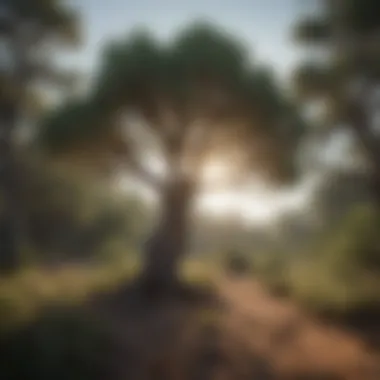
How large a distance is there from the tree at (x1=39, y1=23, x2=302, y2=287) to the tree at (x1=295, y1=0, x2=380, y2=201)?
120mm

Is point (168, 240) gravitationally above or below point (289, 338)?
above

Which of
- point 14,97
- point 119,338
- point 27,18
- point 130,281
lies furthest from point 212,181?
point 27,18

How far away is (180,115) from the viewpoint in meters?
1.56

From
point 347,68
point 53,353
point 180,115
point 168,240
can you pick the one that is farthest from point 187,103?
point 53,353

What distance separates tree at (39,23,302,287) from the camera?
4.98ft

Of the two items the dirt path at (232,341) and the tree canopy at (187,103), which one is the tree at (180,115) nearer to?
the tree canopy at (187,103)

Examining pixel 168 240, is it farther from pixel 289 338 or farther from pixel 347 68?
pixel 347 68

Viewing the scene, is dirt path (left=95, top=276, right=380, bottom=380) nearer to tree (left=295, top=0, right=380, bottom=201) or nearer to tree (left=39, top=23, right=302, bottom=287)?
tree (left=39, top=23, right=302, bottom=287)

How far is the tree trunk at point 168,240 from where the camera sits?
1.49 m

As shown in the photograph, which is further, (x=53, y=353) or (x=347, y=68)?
(x=347, y=68)

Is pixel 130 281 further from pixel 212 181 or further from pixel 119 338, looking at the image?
pixel 212 181

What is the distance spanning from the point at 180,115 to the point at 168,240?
0.39m

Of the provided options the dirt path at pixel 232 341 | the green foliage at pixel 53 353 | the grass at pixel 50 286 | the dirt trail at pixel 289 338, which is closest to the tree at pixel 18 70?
the grass at pixel 50 286

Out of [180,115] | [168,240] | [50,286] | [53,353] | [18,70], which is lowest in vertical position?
[53,353]
